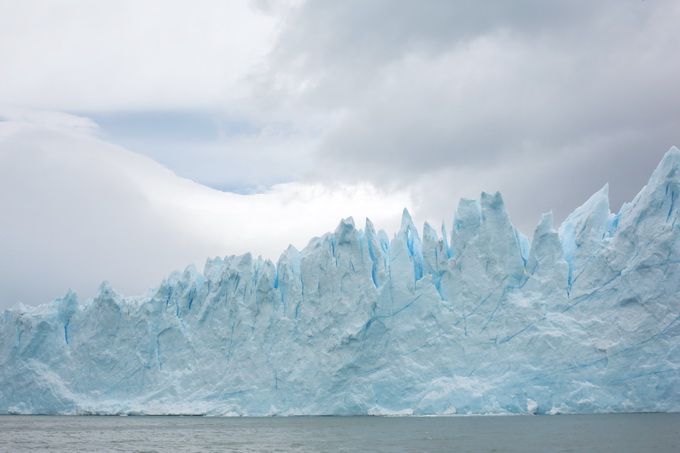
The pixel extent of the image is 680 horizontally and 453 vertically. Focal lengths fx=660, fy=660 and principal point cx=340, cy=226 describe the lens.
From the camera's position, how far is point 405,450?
14961 mm

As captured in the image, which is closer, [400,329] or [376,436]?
[376,436]

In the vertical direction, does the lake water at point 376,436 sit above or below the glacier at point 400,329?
below

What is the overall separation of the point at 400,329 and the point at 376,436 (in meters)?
7.97

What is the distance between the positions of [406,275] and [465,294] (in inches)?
99.1

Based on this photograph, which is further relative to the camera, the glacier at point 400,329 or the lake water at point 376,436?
the glacier at point 400,329

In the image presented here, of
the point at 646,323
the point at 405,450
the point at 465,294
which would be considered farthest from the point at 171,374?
the point at 646,323

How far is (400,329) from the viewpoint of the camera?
25828 millimetres

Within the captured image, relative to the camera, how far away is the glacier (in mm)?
23266

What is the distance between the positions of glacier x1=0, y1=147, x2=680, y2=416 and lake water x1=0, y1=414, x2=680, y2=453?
5.78 feet

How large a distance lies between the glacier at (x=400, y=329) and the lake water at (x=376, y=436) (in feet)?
5.78

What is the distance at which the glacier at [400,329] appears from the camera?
2327cm

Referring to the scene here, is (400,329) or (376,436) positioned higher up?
(400,329)

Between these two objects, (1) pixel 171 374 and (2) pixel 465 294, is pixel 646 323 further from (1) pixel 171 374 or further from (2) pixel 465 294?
(1) pixel 171 374

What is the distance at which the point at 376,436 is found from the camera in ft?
59.6
